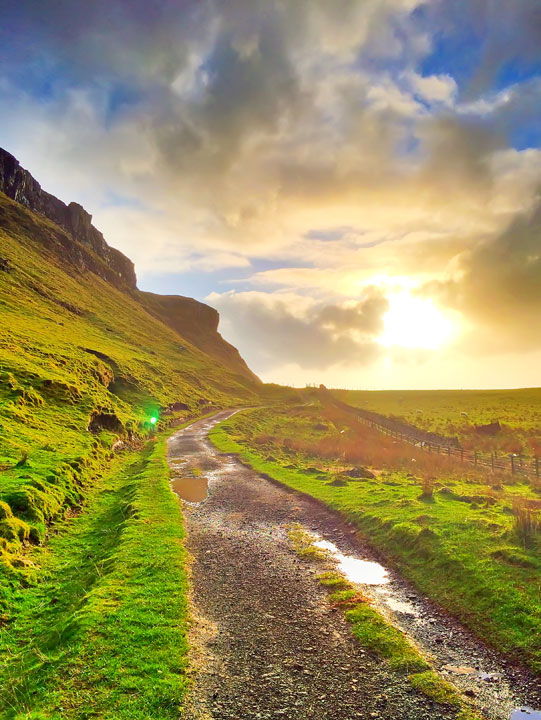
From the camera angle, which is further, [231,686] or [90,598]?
[90,598]

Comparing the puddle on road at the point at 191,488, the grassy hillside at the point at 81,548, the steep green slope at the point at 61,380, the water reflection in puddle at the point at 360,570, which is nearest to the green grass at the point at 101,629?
the grassy hillside at the point at 81,548

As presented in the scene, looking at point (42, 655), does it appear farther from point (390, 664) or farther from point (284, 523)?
point (284, 523)

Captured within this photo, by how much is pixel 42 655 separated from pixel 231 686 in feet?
16.4

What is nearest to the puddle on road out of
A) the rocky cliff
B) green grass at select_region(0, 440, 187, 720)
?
green grass at select_region(0, 440, 187, 720)

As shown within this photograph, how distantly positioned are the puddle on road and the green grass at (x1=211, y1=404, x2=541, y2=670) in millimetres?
6766

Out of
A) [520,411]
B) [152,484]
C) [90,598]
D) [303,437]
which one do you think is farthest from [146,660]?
[520,411]

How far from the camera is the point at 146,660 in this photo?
10273mm

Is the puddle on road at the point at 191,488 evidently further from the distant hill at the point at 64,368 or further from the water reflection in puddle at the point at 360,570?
the water reflection in puddle at the point at 360,570

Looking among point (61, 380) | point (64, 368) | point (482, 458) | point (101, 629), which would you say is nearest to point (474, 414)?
point (482, 458)

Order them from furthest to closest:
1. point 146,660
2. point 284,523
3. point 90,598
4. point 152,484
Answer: point 152,484
point 284,523
point 90,598
point 146,660

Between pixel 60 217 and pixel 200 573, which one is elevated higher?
pixel 60 217

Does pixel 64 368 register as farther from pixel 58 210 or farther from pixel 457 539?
pixel 58 210

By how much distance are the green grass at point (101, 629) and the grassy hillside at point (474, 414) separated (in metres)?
46.9

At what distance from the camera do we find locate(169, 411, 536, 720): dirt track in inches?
352
